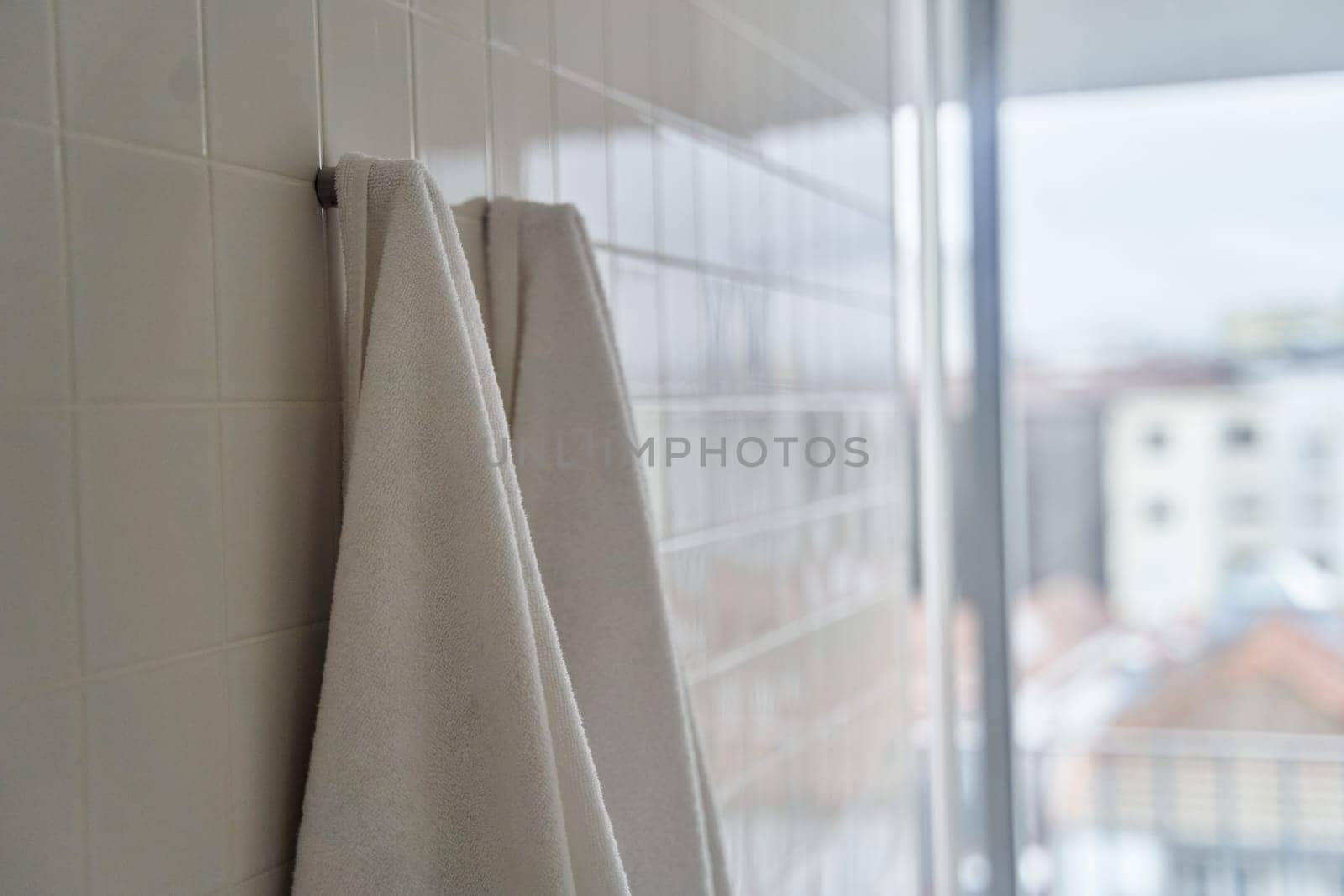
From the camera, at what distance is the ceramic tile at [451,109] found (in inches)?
30.1

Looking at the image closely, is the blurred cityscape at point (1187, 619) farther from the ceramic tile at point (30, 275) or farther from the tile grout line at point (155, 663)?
the ceramic tile at point (30, 275)

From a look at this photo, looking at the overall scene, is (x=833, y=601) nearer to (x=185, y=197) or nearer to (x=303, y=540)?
(x=303, y=540)

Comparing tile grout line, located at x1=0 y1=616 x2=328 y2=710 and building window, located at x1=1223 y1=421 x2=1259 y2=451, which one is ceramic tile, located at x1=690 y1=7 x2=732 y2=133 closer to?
tile grout line, located at x1=0 y1=616 x2=328 y2=710

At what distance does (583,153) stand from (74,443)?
1.63ft

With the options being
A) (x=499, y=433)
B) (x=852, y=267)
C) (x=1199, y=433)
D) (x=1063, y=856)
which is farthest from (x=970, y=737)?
(x=499, y=433)

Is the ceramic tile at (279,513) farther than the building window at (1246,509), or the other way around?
the building window at (1246,509)

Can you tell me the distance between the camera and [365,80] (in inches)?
28.2

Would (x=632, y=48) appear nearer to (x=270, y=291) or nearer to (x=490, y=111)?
(x=490, y=111)

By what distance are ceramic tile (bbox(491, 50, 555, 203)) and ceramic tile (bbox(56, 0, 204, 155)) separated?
0.85ft

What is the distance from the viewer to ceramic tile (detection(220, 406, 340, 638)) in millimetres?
625

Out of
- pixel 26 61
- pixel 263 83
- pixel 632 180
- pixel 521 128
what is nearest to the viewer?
pixel 26 61

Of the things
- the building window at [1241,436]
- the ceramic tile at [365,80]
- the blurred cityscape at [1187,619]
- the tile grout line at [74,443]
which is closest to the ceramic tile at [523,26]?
the ceramic tile at [365,80]

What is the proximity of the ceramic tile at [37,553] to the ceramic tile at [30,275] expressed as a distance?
0.02 m

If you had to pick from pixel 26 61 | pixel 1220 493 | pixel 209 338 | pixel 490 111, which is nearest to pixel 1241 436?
pixel 1220 493
